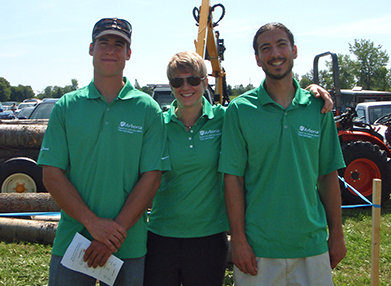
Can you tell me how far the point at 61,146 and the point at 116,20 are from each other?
2.90 ft

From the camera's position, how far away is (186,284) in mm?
2436

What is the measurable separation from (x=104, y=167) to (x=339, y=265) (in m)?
3.79

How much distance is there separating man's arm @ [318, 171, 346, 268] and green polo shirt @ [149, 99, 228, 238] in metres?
0.69

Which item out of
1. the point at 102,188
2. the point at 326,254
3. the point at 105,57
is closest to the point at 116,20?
the point at 105,57

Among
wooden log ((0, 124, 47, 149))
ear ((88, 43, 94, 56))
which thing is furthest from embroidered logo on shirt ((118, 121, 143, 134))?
wooden log ((0, 124, 47, 149))

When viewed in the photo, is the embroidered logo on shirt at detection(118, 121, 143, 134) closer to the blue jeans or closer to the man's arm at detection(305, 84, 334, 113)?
the blue jeans

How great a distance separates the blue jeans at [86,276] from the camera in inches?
86.9

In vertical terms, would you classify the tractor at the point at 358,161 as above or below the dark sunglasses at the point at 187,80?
below

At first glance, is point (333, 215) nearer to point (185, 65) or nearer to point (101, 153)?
point (185, 65)

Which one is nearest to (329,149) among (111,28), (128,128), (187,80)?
(187,80)

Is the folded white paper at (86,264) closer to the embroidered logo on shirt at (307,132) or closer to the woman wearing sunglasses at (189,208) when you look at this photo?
the woman wearing sunglasses at (189,208)

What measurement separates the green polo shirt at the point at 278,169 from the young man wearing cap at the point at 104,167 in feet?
1.76

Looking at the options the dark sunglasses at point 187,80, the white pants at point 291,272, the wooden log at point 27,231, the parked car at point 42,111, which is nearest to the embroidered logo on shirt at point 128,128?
the dark sunglasses at point 187,80

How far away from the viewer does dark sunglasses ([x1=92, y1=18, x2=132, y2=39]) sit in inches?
92.8
